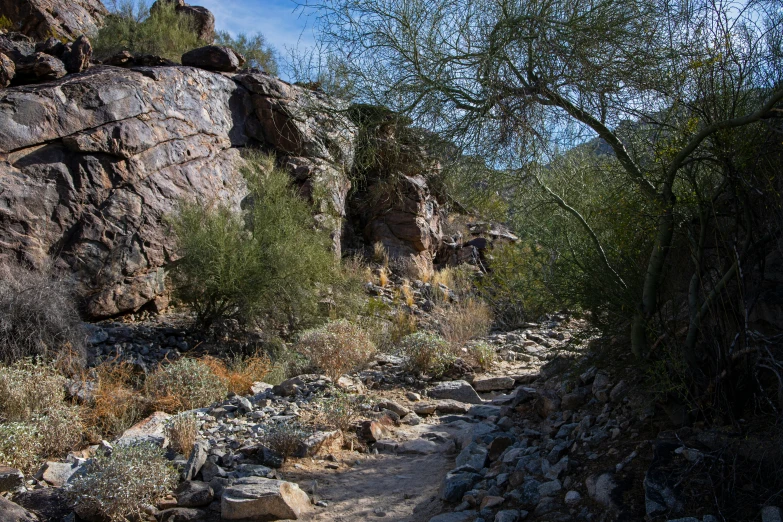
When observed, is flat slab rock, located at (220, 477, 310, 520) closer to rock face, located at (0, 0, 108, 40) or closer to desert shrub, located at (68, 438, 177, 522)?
desert shrub, located at (68, 438, 177, 522)

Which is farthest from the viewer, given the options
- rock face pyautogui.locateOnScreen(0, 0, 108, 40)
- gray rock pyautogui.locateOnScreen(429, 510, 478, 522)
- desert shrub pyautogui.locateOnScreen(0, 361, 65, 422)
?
rock face pyautogui.locateOnScreen(0, 0, 108, 40)

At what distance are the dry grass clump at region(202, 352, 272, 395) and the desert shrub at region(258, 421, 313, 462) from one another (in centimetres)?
198

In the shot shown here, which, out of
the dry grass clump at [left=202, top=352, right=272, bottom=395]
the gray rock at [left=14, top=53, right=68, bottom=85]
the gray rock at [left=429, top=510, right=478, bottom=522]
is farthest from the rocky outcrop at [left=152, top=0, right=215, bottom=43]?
the gray rock at [left=429, top=510, right=478, bottom=522]

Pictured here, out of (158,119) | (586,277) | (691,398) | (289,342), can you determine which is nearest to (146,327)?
(289,342)

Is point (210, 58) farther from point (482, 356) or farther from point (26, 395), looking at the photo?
point (26, 395)

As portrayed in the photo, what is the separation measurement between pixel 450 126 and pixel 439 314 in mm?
7694

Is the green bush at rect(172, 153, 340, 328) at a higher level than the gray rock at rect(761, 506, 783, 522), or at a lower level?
higher

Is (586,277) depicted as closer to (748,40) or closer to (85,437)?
(748,40)

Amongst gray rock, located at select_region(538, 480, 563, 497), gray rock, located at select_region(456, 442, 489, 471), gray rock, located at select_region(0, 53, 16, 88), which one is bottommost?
gray rock, located at select_region(456, 442, 489, 471)

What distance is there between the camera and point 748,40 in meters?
4.02

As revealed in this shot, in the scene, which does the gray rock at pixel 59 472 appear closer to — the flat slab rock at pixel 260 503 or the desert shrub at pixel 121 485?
the desert shrub at pixel 121 485

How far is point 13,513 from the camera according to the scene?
4078 mm

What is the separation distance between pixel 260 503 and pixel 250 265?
20.8 feet

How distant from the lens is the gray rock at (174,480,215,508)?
4.61m
